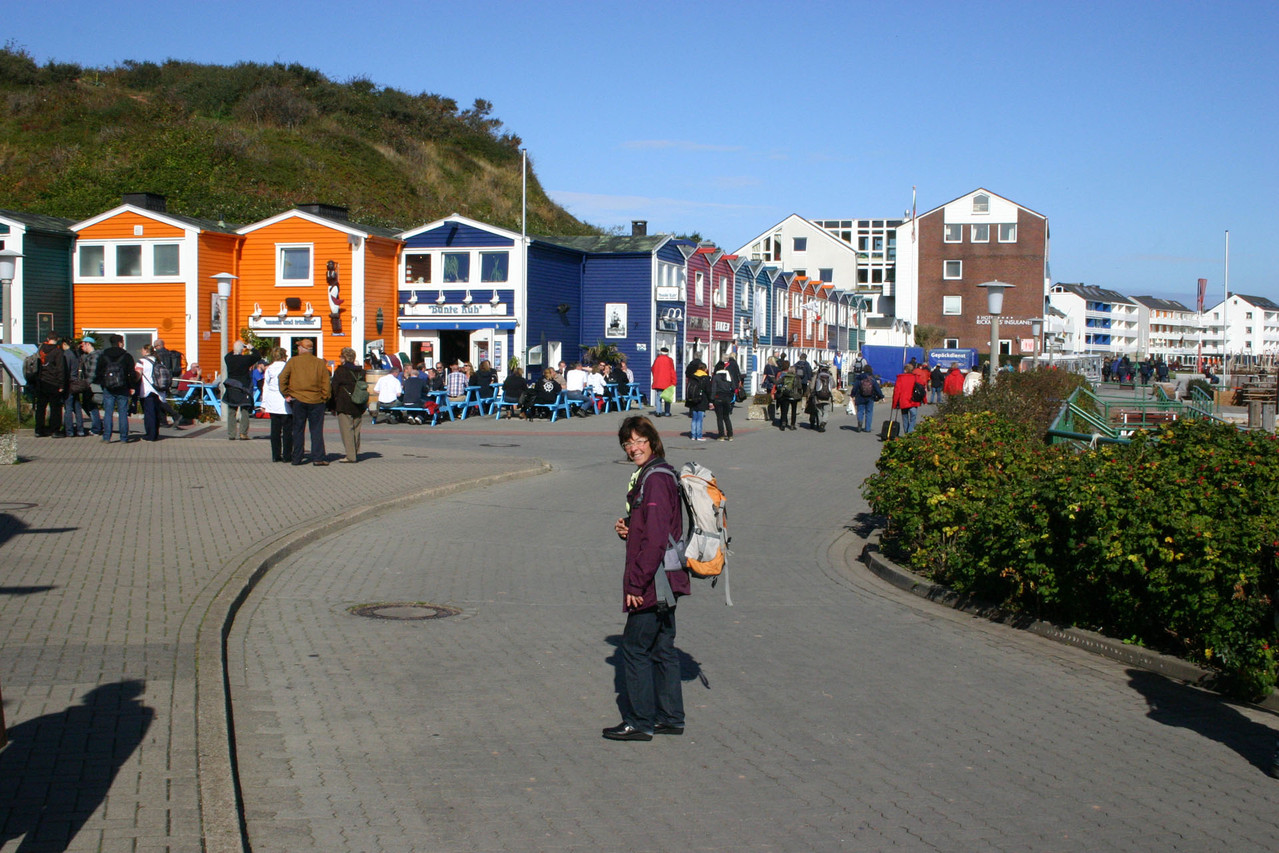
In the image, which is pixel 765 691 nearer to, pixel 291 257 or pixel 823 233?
pixel 291 257

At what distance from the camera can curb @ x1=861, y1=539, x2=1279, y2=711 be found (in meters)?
6.98

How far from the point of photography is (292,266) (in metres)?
38.4

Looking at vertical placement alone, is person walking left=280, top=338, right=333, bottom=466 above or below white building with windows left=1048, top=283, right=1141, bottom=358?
below

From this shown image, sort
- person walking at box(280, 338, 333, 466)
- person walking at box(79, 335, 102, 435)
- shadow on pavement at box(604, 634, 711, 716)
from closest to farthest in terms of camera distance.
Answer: shadow on pavement at box(604, 634, 711, 716) < person walking at box(280, 338, 333, 466) < person walking at box(79, 335, 102, 435)

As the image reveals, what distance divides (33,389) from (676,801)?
1812 cm

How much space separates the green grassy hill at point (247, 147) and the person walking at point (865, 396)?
28003 millimetres

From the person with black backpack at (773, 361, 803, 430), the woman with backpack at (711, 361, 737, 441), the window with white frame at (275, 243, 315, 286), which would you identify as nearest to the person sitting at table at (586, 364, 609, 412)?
the person with black backpack at (773, 361, 803, 430)

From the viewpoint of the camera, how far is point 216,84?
229ft

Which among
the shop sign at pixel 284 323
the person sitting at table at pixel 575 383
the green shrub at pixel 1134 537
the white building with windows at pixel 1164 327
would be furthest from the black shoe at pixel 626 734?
the white building with windows at pixel 1164 327

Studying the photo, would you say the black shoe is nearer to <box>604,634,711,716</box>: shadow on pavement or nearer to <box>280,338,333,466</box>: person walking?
<box>604,634,711,716</box>: shadow on pavement

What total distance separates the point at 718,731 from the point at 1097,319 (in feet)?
467

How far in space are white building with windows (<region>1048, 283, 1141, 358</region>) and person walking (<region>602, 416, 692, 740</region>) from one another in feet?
389

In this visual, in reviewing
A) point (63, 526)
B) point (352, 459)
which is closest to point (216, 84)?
point (352, 459)

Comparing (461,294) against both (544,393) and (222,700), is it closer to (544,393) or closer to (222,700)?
(544,393)
